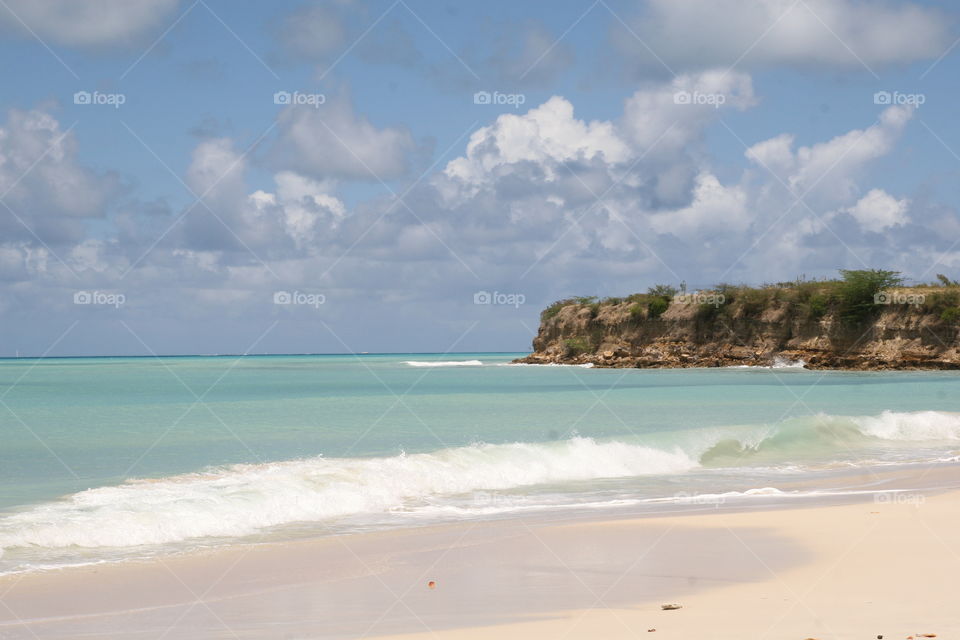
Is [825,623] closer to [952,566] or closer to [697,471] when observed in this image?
[952,566]

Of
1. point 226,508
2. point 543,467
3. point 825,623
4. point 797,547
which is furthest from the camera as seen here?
point 543,467

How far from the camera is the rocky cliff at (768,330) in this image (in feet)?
228

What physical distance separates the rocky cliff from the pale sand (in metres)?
63.9

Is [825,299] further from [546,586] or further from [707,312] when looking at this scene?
[546,586]

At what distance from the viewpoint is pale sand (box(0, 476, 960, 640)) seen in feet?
22.3

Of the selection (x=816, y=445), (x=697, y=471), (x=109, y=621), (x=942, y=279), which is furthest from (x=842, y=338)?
(x=109, y=621)

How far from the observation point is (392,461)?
54.4 feet

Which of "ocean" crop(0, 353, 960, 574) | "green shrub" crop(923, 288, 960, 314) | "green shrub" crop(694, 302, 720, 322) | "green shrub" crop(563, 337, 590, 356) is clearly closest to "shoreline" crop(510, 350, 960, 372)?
"green shrub" crop(563, 337, 590, 356)

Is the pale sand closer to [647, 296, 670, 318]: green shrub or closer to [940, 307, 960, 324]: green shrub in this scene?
[940, 307, 960, 324]: green shrub

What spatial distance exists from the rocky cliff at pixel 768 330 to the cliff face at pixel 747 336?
3.3 inches

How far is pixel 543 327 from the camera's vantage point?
100000 millimetres

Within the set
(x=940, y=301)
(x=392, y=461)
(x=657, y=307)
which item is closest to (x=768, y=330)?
(x=657, y=307)

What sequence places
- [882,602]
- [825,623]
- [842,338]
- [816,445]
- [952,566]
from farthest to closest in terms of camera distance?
[842,338], [816,445], [952,566], [882,602], [825,623]

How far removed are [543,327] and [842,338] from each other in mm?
34725
